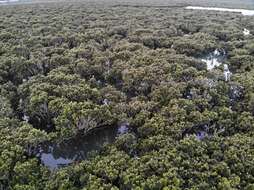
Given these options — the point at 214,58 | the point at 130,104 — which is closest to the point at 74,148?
the point at 130,104

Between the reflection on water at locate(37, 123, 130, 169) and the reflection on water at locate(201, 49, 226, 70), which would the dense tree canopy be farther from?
the reflection on water at locate(37, 123, 130, 169)

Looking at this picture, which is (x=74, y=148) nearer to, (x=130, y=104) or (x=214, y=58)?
(x=130, y=104)

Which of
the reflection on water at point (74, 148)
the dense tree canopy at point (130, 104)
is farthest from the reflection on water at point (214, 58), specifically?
the reflection on water at point (74, 148)

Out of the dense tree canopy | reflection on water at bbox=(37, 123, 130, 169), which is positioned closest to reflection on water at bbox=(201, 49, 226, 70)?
the dense tree canopy

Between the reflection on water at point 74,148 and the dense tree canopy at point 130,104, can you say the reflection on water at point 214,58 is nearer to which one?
the dense tree canopy at point 130,104

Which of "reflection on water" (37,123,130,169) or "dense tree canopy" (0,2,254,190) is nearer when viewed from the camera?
"dense tree canopy" (0,2,254,190)

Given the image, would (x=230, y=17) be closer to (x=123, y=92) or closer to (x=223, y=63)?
(x=223, y=63)
